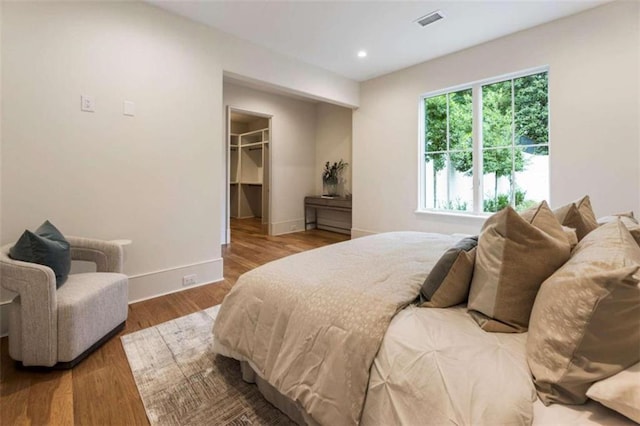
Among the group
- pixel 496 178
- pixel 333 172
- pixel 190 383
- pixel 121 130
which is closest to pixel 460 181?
pixel 496 178

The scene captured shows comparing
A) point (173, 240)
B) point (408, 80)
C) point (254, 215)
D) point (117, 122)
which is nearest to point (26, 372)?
point (173, 240)

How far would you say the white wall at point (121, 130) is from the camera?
2.14 m

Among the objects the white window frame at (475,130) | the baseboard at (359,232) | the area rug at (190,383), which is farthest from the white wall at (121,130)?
the baseboard at (359,232)

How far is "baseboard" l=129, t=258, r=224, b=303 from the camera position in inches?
106

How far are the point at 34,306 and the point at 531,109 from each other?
187 inches

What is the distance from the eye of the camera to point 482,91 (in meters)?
3.82

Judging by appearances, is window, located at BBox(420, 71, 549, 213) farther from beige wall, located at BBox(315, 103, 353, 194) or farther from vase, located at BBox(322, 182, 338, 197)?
vase, located at BBox(322, 182, 338, 197)

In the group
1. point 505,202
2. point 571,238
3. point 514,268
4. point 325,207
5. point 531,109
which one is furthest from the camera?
point 325,207

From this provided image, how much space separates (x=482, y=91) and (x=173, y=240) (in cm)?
411

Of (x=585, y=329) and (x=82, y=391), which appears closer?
(x=585, y=329)

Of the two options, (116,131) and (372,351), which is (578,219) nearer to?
(372,351)

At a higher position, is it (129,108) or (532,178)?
(129,108)

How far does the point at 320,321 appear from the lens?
1.20m

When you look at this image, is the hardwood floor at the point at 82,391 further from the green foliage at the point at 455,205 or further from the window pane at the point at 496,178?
the window pane at the point at 496,178
